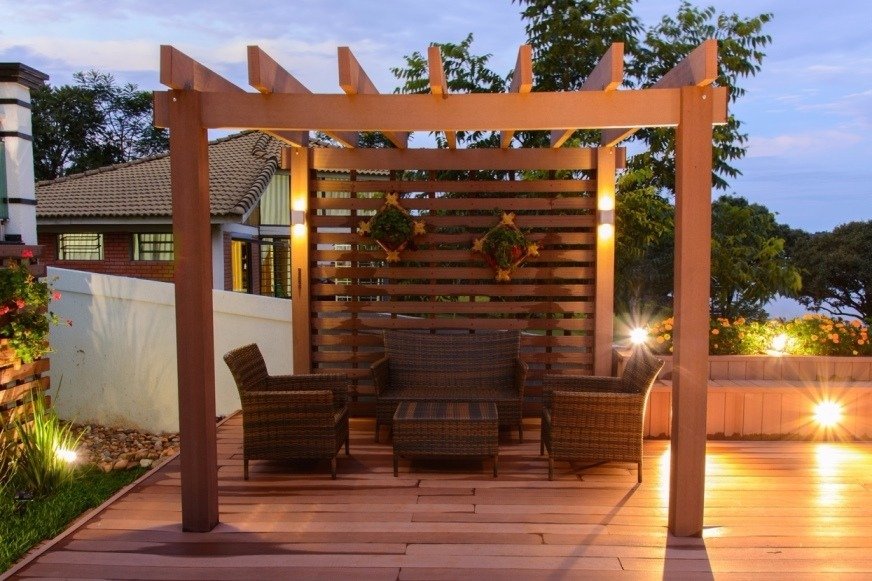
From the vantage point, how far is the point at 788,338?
6.50 meters

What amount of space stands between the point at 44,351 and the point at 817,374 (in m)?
6.84

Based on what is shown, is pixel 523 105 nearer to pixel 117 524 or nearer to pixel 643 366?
pixel 643 366

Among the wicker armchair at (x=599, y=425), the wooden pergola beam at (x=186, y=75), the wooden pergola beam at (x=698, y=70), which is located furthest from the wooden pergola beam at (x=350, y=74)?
the wicker armchair at (x=599, y=425)

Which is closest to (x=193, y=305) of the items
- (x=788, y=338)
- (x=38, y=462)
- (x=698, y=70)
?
(x=38, y=462)

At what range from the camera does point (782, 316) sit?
7.34 meters

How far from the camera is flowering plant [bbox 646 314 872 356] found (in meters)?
6.39

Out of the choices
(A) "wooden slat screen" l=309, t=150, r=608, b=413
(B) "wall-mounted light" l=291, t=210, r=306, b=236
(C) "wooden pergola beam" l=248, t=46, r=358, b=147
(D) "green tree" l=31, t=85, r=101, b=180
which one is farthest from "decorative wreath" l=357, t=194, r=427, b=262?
(D) "green tree" l=31, t=85, r=101, b=180

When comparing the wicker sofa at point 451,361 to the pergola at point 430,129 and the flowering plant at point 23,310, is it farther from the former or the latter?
the flowering plant at point 23,310

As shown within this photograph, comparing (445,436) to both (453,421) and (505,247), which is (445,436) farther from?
(505,247)

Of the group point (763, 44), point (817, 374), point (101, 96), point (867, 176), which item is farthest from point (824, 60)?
point (101, 96)

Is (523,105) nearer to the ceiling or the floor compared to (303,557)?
nearer to the ceiling

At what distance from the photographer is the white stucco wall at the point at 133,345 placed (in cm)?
743

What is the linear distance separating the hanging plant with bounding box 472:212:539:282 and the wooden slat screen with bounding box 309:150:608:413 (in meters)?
0.14

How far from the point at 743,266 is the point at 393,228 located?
6220 mm
